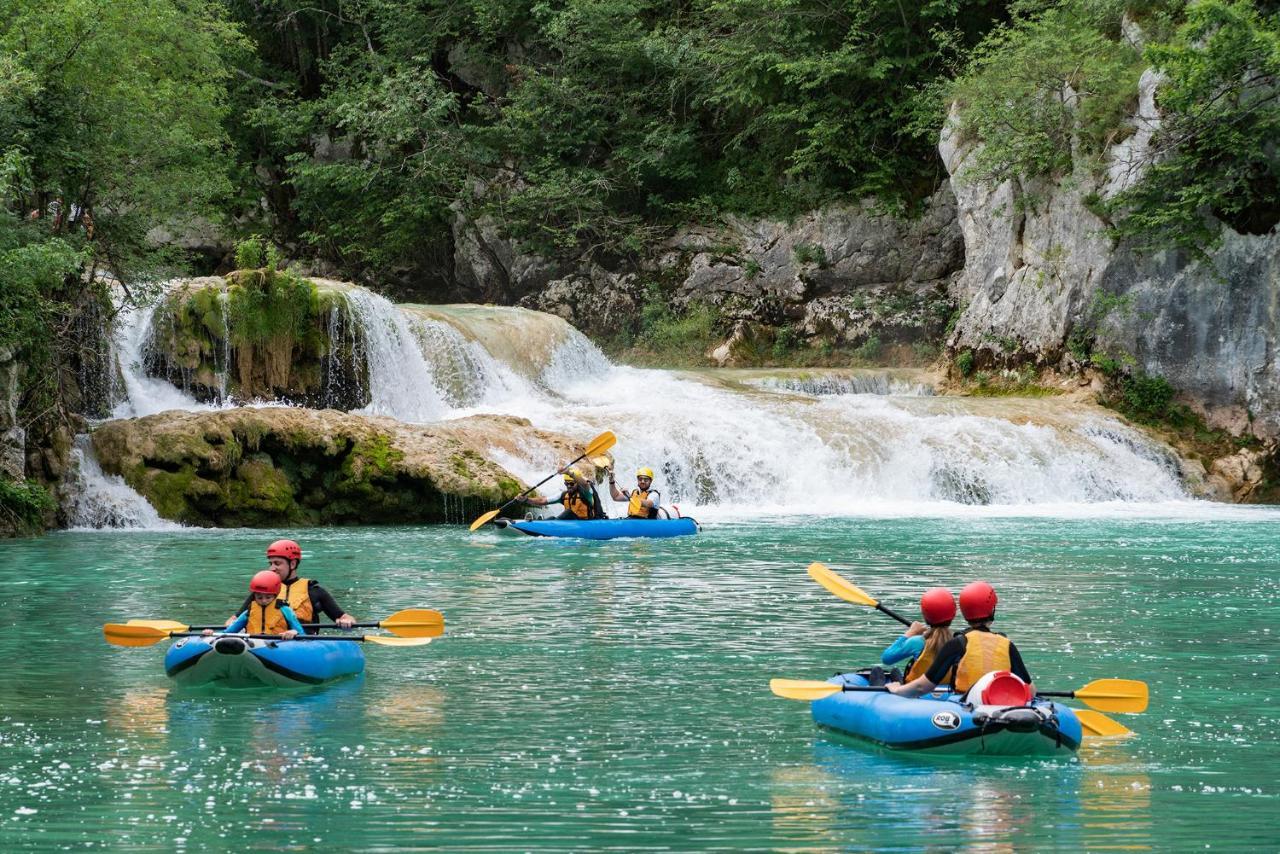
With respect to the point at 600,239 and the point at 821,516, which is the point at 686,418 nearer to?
the point at 821,516

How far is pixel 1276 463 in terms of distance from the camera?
21.8 meters

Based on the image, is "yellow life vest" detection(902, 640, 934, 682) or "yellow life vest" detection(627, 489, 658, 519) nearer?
"yellow life vest" detection(902, 640, 934, 682)

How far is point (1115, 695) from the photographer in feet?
21.1

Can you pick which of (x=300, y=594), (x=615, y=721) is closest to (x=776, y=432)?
(x=300, y=594)

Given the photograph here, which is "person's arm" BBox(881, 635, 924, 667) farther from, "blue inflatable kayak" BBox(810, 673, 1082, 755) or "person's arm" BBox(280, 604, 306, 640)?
"person's arm" BBox(280, 604, 306, 640)

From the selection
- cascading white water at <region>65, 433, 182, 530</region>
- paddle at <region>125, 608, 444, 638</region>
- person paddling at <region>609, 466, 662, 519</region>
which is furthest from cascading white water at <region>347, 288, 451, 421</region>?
paddle at <region>125, 608, 444, 638</region>

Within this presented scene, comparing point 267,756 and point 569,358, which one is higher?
point 569,358

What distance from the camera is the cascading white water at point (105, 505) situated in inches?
648

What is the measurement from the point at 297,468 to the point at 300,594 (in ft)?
30.5

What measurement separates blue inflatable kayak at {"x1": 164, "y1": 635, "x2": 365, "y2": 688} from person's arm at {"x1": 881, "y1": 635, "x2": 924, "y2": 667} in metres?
3.04

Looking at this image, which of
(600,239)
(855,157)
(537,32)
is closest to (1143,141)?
(855,157)

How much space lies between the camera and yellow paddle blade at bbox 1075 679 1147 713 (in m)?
6.41

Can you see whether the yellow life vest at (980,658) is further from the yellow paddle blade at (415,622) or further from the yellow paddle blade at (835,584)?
the yellow paddle blade at (415,622)

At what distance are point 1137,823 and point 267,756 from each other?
3.56 meters
